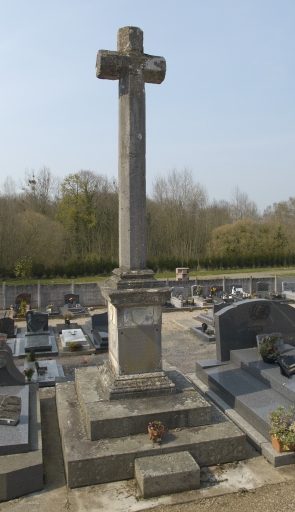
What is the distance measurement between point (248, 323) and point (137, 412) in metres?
4.46

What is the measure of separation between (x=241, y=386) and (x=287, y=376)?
2.70 ft

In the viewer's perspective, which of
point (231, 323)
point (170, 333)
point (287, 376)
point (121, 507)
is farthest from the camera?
point (170, 333)

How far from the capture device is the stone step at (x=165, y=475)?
4.89 metres

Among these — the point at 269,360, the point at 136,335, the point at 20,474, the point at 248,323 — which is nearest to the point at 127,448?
the point at 20,474

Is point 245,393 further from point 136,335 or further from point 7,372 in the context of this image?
point 7,372

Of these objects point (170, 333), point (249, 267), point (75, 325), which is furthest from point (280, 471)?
point (249, 267)

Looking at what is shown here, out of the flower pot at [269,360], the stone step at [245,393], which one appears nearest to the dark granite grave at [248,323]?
the stone step at [245,393]

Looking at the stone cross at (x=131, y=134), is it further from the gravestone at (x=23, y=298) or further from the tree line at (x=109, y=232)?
the tree line at (x=109, y=232)

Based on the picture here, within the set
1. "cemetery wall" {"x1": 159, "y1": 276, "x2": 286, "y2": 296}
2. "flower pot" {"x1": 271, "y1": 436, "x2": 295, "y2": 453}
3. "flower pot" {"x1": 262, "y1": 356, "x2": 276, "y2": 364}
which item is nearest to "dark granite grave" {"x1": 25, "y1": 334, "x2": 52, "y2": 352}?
"flower pot" {"x1": 262, "y1": 356, "x2": 276, "y2": 364}

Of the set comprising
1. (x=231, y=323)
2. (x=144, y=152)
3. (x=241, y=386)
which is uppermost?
(x=144, y=152)

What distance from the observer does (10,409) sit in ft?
20.2

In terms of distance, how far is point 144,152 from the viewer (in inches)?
253

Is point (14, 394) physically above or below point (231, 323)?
below

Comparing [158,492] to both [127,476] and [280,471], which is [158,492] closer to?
[127,476]
